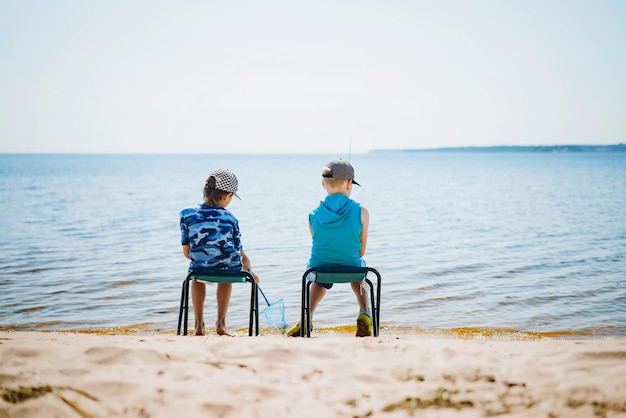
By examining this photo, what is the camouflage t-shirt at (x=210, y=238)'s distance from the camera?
4.58 metres

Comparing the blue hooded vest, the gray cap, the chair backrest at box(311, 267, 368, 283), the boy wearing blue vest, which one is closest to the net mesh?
the boy wearing blue vest

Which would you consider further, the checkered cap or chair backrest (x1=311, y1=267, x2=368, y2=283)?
the checkered cap

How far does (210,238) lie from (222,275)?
0.47 m

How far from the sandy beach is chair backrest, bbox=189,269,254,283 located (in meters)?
0.65

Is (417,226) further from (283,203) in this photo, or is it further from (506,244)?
(283,203)

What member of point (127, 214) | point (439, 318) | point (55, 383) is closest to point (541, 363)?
point (55, 383)

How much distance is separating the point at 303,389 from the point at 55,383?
1324 millimetres

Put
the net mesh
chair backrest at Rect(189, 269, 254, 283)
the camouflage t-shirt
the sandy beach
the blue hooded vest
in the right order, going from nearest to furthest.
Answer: the sandy beach
chair backrest at Rect(189, 269, 254, 283)
the camouflage t-shirt
the blue hooded vest
the net mesh

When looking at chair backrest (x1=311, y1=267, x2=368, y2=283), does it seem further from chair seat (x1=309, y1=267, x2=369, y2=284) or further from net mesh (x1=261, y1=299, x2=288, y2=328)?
net mesh (x1=261, y1=299, x2=288, y2=328)

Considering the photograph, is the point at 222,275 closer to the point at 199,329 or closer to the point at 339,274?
the point at 199,329

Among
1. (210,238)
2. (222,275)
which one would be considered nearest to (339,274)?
(222,275)

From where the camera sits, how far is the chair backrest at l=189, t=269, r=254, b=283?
165 inches

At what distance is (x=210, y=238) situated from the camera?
15.0 ft

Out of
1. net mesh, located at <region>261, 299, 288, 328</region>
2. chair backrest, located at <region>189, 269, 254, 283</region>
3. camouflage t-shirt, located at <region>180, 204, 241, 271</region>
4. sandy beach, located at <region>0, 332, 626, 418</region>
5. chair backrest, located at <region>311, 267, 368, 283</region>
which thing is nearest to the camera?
sandy beach, located at <region>0, 332, 626, 418</region>
